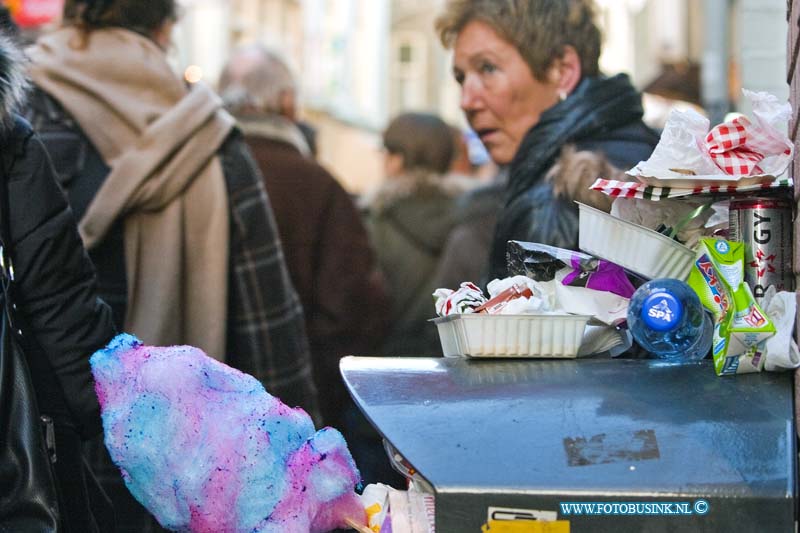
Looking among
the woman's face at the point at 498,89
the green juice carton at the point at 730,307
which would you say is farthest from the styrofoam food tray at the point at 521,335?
the woman's face at the point at 498,89

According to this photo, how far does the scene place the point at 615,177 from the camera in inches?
128

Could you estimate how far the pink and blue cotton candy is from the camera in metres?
2.11

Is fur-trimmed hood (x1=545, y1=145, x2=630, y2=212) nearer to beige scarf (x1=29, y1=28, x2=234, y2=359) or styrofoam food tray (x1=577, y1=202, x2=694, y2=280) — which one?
styrofoam food tray (x1=577, y1=202, x2=694, y2=280)

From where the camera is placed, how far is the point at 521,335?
2393 mm

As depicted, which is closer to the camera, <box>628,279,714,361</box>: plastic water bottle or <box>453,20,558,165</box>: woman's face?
<box>628,279,714,361</box>: plastic water bottle

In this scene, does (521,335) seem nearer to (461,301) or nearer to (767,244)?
(461,301)

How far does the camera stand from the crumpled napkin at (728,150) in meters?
2.45

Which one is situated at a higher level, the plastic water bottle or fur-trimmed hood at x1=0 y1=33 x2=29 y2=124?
fur-trimmed hood at x1=0 y1=33 x2=29 y2=124

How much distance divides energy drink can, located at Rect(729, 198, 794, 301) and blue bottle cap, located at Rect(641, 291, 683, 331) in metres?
0.18

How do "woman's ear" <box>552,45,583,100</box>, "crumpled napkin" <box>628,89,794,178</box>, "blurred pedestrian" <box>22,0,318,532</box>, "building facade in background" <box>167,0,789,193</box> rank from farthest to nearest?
"building facade in background" <box>167,0,789,193</box> < "blurred pedestrian" <box>22,0,318,532</box> < "woman's ear" <box>552,45,583,100</box> < "crumpled napkin" <box>628,89,794,178</box>

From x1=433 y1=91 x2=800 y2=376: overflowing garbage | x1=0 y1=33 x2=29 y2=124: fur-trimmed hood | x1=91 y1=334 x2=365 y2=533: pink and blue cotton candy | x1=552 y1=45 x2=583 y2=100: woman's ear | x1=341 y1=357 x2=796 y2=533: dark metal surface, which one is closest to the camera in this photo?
x1=341 y1=357 x2=796 y2=533: dark metal surface

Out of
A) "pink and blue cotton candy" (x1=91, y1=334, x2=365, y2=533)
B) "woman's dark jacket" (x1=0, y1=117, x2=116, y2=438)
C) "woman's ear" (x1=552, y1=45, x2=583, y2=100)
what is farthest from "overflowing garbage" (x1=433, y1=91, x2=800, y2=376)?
"woman's ear" (x1=552, y1=45, x2=583, y2=100)

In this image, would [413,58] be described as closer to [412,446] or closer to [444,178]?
[444,178]

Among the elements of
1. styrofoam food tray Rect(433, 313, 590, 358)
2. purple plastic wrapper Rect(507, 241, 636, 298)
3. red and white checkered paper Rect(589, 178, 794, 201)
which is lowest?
styrofoam food tray Rect(433, 313, 590, 358)
